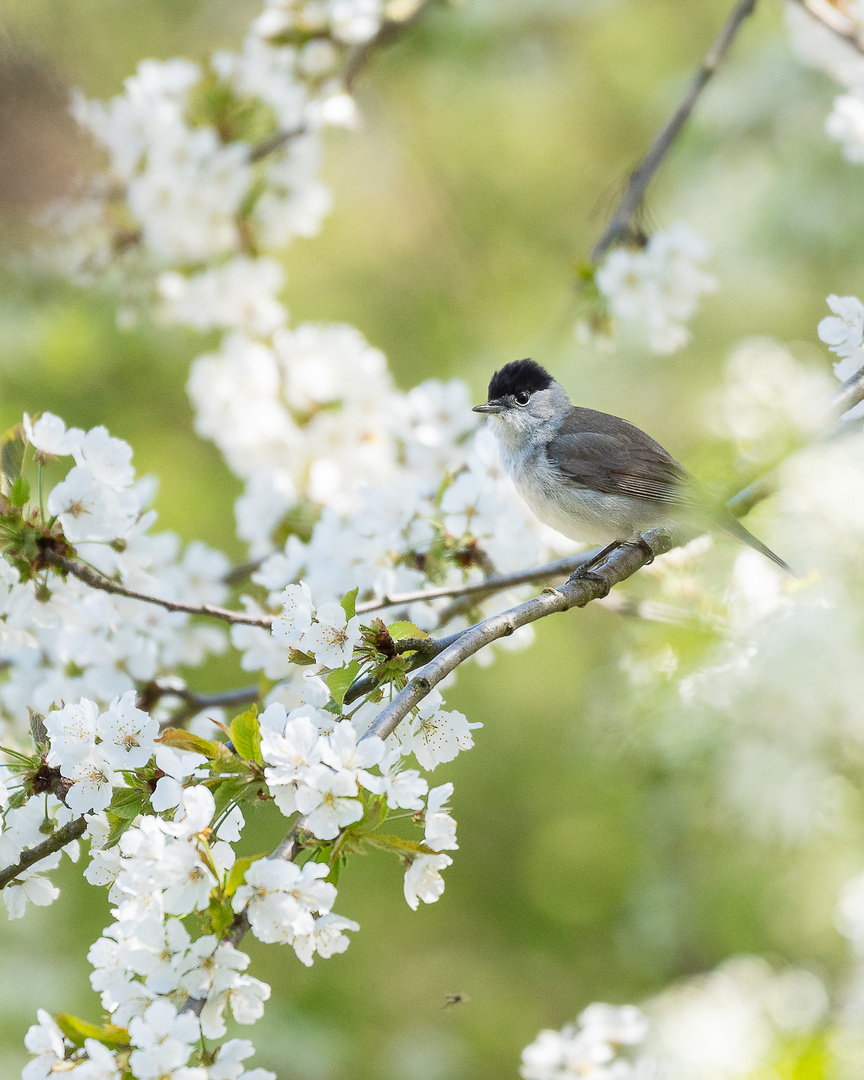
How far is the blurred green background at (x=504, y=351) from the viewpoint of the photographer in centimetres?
480

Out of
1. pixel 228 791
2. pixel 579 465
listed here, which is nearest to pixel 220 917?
pixel 228 791

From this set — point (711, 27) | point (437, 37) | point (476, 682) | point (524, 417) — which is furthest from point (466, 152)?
point (524, 417)

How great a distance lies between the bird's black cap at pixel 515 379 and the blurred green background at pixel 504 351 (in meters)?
0.20

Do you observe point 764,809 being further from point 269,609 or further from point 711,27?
point 711,27

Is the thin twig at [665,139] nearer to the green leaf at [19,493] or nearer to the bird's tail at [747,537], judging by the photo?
the bird's tail at [747,537]

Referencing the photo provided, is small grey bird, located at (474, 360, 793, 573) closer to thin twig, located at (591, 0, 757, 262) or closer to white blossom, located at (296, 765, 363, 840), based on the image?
thin twig, located at (591, 0, 757, 262)

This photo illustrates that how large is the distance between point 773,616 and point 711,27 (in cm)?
585

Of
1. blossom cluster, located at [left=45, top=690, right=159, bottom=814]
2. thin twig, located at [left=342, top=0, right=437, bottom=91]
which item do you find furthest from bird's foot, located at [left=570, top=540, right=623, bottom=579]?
thin twig, located at [left=342, top=0, right=437, bottom=91]

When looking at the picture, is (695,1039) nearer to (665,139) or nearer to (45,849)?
(45,849)

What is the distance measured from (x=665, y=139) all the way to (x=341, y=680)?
7.53 feet

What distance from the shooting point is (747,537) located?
8.18 ft

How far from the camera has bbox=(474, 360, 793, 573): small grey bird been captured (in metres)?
3.06

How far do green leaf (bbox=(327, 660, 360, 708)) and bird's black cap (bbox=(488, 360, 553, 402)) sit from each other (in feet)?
6.26

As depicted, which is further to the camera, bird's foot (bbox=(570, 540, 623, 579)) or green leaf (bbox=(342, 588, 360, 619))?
bird's foot (bbox=(570, 540, 623, 579))
